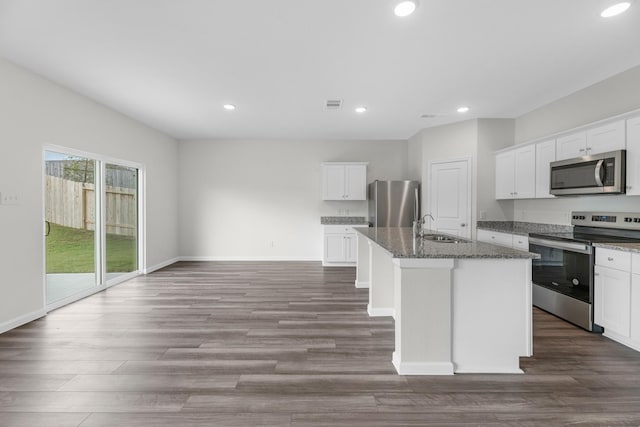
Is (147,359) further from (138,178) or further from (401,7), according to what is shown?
(138,178)

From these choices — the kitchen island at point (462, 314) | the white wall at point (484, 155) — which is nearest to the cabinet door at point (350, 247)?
the white wall at point (484, 155)

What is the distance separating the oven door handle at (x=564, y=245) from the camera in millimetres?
2986

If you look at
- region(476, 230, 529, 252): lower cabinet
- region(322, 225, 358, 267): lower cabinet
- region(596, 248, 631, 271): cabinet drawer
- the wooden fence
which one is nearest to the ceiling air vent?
region(322, 225, 358, 267): lower cabinet

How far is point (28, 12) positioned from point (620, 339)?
5526mm

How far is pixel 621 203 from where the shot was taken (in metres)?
3.29

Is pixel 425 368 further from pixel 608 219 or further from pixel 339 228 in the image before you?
pixel 339 228

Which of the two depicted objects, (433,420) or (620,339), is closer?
(433,420)

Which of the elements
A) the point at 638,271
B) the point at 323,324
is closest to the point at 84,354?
the point at 323,324

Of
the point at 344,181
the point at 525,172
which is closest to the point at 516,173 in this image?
the point at 525,172

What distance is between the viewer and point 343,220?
21.8 feet

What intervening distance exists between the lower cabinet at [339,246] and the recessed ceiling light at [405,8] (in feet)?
14.3

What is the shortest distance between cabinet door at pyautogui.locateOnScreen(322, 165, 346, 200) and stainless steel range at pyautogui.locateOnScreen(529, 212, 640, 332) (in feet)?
12.0

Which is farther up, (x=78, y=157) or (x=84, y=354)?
(x=78, y=157)

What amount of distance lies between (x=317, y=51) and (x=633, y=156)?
3107 mm
